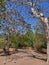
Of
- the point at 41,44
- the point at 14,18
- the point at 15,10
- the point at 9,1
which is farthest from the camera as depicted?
the point at 41,44

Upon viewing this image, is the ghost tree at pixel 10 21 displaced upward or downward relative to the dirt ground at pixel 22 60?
upward

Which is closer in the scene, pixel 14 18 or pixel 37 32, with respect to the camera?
pixel 14 18

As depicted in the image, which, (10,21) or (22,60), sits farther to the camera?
(10,21)

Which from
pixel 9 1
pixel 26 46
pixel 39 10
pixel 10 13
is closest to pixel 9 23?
pixel 10 13

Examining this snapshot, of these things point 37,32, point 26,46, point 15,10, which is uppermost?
point 15,10

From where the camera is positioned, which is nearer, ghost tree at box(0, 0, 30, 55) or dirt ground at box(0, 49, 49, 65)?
dirt ground at box(0, 49, 49, 65)

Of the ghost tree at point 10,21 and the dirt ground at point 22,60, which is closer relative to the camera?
the dirt ground at point 22,60

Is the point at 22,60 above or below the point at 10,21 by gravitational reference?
below

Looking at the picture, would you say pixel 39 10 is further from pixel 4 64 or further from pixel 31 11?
pixel 4 64

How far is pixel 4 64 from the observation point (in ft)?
40.9

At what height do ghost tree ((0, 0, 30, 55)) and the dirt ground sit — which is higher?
ghost tree ((0, 0, 30, 55))

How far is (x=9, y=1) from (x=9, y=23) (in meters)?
4.05

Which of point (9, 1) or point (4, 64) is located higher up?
point (9, 1)

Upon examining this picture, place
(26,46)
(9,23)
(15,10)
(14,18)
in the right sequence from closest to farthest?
1. (15,10)
2. (14,18)
3. (9,23)
4. (26,46)
